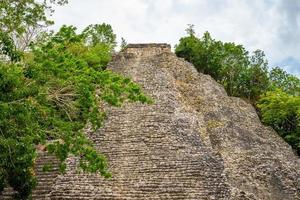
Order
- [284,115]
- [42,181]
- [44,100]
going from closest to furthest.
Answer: [44,100] < [42,181] < [284,115]

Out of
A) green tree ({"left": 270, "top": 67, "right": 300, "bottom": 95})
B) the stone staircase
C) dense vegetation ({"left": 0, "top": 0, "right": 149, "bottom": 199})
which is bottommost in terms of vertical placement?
the stone staircase

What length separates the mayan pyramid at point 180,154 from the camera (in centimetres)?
1550

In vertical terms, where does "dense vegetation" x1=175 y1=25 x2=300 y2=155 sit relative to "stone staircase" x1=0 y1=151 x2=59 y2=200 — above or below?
above

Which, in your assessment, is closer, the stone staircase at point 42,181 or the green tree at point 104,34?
the stone staircase at point 42,181

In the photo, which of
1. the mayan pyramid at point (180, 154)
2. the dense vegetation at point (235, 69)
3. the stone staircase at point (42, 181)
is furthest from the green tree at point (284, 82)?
the stone staircase at point (42, 181)

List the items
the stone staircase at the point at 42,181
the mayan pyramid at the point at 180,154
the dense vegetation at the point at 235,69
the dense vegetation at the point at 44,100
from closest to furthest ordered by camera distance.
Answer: the dense vegetation at the point at 44,100, the mayan pyramid at the point at 180,154, the stone staircase at the point at 42,181, the dense vegetation at the point at 235,69

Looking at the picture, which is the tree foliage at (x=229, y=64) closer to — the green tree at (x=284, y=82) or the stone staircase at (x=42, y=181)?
the green tree at (x=284, y=82)

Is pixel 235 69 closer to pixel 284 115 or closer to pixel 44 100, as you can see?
pixel 284 115

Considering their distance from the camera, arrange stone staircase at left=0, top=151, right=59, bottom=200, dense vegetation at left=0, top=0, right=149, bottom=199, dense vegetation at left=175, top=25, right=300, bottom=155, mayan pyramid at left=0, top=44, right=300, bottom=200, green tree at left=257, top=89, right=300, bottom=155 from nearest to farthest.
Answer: dense vegetation at left=0, top=0, right=149, bottom=199 → mayan pyramid at left=0, top=44, right=300, bottom=200 → stone staircase at left=0, top=151, right=59, bottom=200 → green tree at left=257, top=89, right=300, bottom=155 → dense vegetation at left=175, top=25, right=300, bottom=155

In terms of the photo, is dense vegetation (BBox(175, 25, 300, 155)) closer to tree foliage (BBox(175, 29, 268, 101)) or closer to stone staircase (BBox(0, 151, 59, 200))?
tree foliage (BBox(175, 29, 268, 101))

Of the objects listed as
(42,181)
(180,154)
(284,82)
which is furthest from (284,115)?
(42,181)

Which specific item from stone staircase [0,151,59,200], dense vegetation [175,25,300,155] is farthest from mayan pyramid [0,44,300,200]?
dense vegetation [175,25,300,155]

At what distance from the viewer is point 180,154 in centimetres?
1752

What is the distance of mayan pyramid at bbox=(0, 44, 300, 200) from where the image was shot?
15.5 metres
